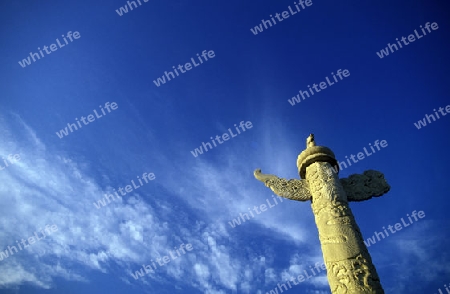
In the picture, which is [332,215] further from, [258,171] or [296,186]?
[258,171]

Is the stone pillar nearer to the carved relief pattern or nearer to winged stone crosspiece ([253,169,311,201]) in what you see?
the carved relief pattern

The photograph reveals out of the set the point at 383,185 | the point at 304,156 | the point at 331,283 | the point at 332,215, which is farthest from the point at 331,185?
the point at 331,283

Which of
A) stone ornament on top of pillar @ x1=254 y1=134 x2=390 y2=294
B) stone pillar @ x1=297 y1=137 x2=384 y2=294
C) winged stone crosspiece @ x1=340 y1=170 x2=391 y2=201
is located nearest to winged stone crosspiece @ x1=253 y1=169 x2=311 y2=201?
stone ornament on top of pillar @ x1=254 y1=134 x2=390 y2=294

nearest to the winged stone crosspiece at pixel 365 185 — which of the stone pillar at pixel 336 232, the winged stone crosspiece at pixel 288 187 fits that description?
the stone pillar at pixel 336 232

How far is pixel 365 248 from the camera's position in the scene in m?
4.64

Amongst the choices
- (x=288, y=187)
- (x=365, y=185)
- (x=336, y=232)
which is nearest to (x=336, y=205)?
(x=336, y=232)

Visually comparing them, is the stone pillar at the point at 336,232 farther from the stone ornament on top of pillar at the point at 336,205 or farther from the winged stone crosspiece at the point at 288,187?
the winged stone crosspiece at the point at 288,187

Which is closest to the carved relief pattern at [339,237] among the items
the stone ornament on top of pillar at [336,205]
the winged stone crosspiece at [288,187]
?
the stone ornament on top of pillar at [336,205]

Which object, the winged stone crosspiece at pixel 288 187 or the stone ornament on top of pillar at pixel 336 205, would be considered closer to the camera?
the stone ornament on top of pillar at pixel 336 205

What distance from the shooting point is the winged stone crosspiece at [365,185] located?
5.85 m

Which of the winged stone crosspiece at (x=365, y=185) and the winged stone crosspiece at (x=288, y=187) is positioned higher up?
the winged stone crosspiece at (x=288, y=187)

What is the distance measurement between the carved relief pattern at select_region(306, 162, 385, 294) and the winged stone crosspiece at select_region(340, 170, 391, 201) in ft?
0.08

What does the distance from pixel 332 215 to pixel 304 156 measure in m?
1.70

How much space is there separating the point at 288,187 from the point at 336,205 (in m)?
1.12
